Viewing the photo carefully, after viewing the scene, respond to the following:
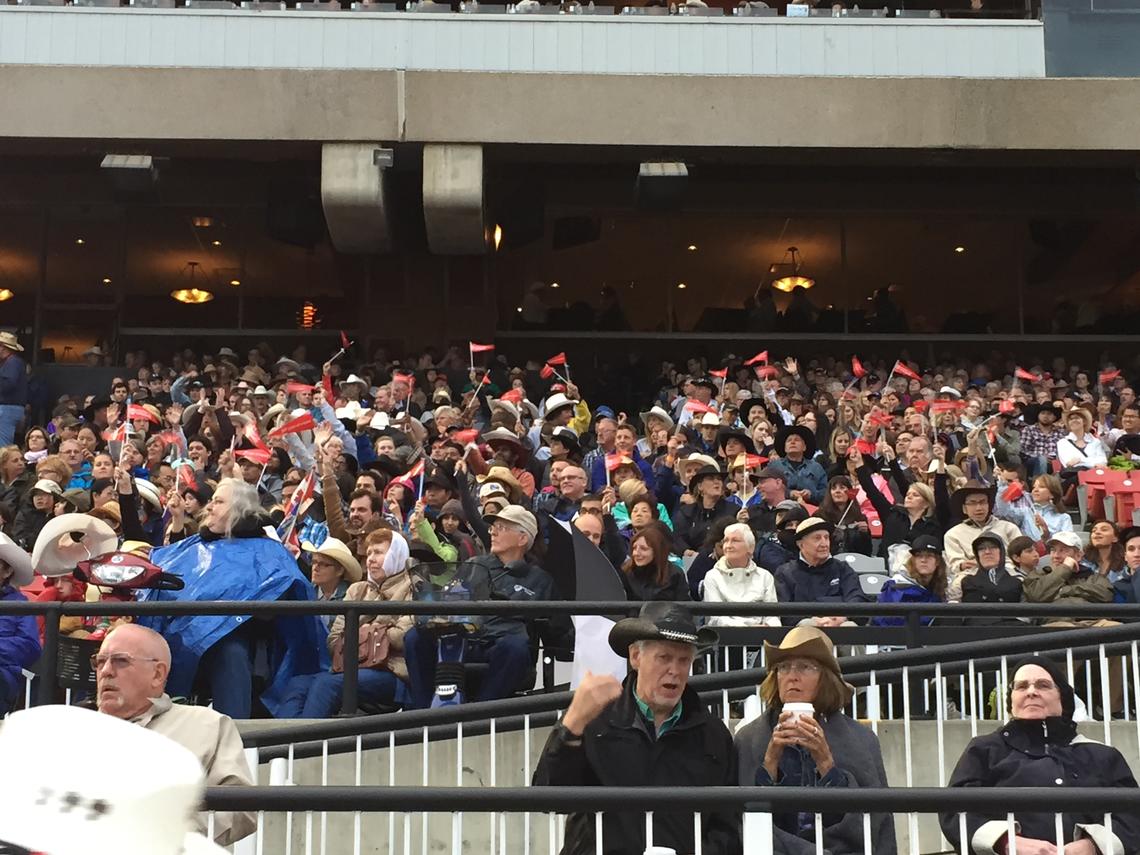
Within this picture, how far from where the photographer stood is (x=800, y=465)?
611 inches

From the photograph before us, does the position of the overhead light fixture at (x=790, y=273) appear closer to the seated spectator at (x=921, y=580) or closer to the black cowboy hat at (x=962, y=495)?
the black cowboy hat at (x=962, y=495)

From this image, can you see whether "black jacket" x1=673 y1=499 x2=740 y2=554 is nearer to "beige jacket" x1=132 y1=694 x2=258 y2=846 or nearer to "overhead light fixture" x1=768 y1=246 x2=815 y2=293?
"beige jacket" x1=132 y1=694 x2=258 y2=846

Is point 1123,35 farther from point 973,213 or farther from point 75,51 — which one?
point 75,51

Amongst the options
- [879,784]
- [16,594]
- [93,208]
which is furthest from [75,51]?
[879,784]

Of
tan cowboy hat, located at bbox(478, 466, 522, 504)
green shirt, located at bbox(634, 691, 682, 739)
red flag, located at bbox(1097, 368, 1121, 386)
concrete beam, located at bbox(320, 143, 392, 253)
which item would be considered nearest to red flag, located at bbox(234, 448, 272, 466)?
tan cowboy hat, located at bbox(478, 466, 522, 504)

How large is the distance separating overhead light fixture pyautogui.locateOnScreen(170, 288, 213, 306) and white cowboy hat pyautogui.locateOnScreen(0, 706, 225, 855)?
25.9m

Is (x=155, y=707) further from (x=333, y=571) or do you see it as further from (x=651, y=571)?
(x=651, y=571)

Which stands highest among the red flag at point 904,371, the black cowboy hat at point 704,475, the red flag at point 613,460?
the red flag at point 904,371

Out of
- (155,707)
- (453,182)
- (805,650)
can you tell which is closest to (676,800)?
(805,650)

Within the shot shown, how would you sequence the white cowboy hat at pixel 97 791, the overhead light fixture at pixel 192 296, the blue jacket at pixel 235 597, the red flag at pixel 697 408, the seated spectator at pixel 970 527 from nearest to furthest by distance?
the white cowboy hat at pixel 97 791 < the blue jacket at pixel 235 597 < the seated spectator at pixel 970 527 < the red flag at pixel 697 408 < the overhead light fixture at pixel 192 296

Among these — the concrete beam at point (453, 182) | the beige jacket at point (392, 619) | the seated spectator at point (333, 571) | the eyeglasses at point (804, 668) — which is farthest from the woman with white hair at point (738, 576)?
the concrete beam at point (453, 182)

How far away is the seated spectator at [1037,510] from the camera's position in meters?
14.8

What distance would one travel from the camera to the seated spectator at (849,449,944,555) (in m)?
13.4

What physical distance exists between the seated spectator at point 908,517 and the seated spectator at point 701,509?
4.12ft
